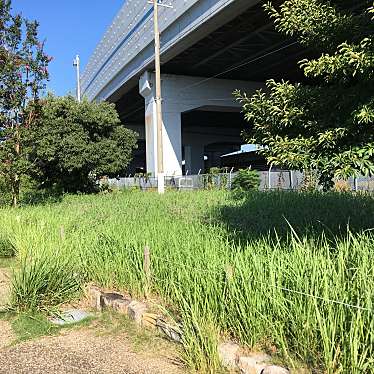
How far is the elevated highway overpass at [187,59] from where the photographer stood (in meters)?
24.2

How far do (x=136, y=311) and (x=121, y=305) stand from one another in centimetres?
35

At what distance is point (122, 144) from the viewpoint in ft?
71.1

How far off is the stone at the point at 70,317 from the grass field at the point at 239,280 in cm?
28

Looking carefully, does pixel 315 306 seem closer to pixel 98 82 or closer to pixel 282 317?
pixel 282 317

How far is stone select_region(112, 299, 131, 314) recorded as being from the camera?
5.32 metres

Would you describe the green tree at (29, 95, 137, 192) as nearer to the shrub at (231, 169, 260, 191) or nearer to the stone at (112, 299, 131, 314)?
the shrub at (231, 169, 260, 191)

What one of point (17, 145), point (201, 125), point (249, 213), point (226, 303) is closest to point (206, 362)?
point (226, 303)

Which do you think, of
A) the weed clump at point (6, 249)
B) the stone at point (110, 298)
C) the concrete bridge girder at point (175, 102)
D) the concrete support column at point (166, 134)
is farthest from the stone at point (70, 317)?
the concrete support column at point (166, 134)

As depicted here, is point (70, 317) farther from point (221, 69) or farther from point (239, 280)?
point (221, 69)

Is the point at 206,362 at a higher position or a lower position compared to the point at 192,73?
lower

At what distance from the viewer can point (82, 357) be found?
445 centimetres

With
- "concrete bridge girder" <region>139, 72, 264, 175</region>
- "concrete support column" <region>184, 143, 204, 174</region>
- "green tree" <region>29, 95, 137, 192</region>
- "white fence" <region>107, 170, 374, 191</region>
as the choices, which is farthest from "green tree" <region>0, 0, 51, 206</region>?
"concrete support column" <region>184, 143, 204, 174</region>

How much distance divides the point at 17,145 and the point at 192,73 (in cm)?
2100

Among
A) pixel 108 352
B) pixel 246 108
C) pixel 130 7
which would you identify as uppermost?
pixel 130 7
